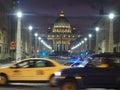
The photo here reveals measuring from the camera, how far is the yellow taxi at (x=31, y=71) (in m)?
23.8

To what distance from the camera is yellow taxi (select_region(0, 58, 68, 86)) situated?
2383 cm

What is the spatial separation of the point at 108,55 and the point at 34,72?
705 cm

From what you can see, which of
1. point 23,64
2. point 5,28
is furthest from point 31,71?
point 5,28

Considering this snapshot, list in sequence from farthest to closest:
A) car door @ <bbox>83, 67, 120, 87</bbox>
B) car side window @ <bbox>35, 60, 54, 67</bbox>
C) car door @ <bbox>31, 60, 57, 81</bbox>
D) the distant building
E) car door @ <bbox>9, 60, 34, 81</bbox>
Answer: the distant building, car side window @ <bbox>35, 60, 54, 67</bbox>, car door @ <bbox>9, 60, 34, 81</bbox>, car door @ <bbox>31, 60, 57, 81</bbox>, car door @ <bbox>83, 67, 120, 87</bbox>

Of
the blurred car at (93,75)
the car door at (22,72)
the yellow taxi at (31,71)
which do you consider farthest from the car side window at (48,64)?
the blurred car at (93,75)

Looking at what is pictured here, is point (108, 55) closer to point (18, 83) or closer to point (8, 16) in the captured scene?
point (18, 83)

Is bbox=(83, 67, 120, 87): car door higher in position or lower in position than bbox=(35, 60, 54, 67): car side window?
lower

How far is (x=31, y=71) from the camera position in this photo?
23.9m

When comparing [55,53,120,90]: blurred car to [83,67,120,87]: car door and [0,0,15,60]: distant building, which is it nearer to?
[83,67,120,87]: car door

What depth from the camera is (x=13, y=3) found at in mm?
124000

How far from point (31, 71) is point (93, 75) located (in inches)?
280

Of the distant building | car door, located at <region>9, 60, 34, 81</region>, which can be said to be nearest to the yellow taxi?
car door, located at <region>9, 60, 34, 81</region>

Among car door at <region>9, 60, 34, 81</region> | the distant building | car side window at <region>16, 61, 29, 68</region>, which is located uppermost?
the distant building

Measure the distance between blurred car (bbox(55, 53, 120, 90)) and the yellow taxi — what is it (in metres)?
5.75
